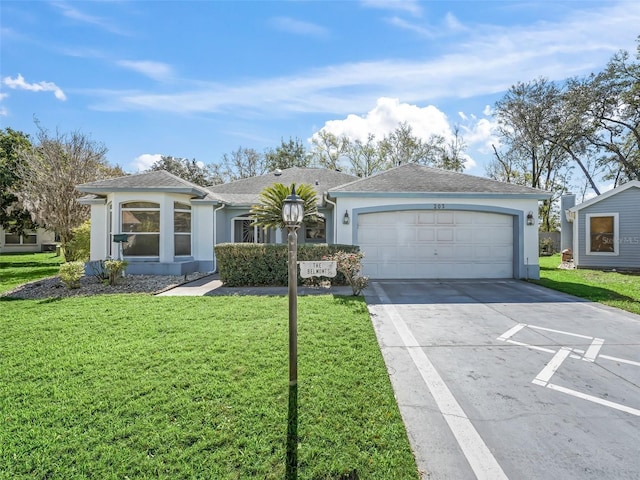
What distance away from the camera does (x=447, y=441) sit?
8.91ft

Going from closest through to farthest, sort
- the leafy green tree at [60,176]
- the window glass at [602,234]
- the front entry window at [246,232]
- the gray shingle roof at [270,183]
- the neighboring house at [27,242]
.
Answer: the window glass at [602,234]
the front entry window at [246,232]
the gray shingle roof at [270,183]
the leafy green tree at [60,176]
the neighboring house at [27,242]

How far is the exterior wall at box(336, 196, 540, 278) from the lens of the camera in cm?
1115

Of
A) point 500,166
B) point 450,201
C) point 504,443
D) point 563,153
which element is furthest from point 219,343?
point 500,166

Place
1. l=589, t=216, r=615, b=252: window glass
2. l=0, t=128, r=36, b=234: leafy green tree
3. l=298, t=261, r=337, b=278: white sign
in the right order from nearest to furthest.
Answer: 1. l=298, t=261, r=337, b=278: white sign
2. l=589, t=216, r=615, b=252: window glass
3. l=0, t=128, r=36, b=234: leafy green tree

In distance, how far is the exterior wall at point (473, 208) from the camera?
11148mm

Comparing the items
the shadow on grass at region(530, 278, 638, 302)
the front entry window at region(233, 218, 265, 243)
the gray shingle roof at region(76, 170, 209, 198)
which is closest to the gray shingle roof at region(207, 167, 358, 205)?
the front entry window at region(233, 218, 265, 243)

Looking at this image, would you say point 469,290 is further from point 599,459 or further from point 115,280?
point 115,280

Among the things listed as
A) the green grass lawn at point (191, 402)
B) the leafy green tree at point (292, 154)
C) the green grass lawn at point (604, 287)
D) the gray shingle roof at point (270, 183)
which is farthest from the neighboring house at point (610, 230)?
the leafy green tree at point (292, 154)

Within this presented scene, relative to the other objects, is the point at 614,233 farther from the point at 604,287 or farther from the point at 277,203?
the point at 277,203

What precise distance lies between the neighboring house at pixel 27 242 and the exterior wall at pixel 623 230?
37645 millimetres

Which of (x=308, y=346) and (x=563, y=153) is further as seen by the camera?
(x=563, y=153)

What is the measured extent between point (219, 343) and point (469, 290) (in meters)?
7.31

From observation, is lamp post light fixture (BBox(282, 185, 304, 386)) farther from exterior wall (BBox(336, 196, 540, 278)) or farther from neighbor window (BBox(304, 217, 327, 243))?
neighbor window (BBox(304, 217, 327, 243))

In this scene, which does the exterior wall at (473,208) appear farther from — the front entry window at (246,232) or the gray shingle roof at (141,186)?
the gray shingle roof at (141,186)
